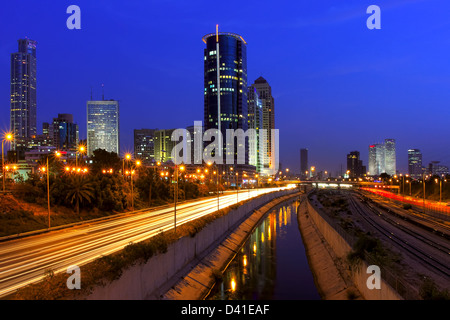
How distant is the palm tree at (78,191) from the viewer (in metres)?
45.4

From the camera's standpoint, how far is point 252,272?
32.6 m

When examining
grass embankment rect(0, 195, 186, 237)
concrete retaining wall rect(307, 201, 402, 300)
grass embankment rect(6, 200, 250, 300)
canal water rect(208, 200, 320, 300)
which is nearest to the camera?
grass embankment rect(6, 200, 250, 300)

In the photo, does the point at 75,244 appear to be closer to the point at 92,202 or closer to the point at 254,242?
the point at 92,202

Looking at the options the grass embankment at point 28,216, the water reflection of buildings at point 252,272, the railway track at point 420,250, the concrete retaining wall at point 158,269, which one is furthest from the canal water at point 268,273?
the grass embankment at point 28,216

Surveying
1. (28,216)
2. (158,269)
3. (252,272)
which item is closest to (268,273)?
(252,272)

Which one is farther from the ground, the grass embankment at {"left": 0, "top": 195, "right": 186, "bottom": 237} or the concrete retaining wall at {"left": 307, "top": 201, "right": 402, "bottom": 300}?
the grass embankment at {"left": 0, "top": 195, "right": 186, "bottom": 237}

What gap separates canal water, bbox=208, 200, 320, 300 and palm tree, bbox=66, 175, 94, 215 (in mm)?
21854

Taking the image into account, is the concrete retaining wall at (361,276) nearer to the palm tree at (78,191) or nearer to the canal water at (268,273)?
the canal water at (268,273)

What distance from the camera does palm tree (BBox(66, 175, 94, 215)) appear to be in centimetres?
4541

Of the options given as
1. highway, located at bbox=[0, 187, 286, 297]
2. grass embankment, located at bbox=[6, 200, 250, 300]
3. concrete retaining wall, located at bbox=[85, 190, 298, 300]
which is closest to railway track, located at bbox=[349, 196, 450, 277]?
concrete retaining wall, located at bbox=[85, 190, 298, 300]

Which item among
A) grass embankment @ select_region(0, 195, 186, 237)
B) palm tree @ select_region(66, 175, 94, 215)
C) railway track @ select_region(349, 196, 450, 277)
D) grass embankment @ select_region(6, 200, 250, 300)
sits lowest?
railway track @ select_region(349, 196, 450, 277)

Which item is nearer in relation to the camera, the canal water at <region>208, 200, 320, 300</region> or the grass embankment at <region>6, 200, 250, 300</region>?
the grass embankment at <region>6, 200, 250, 300</region>

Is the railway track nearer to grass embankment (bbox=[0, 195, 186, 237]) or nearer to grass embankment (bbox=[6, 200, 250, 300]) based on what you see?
grass embankment (bbox=[6, 200, 250, 300])
